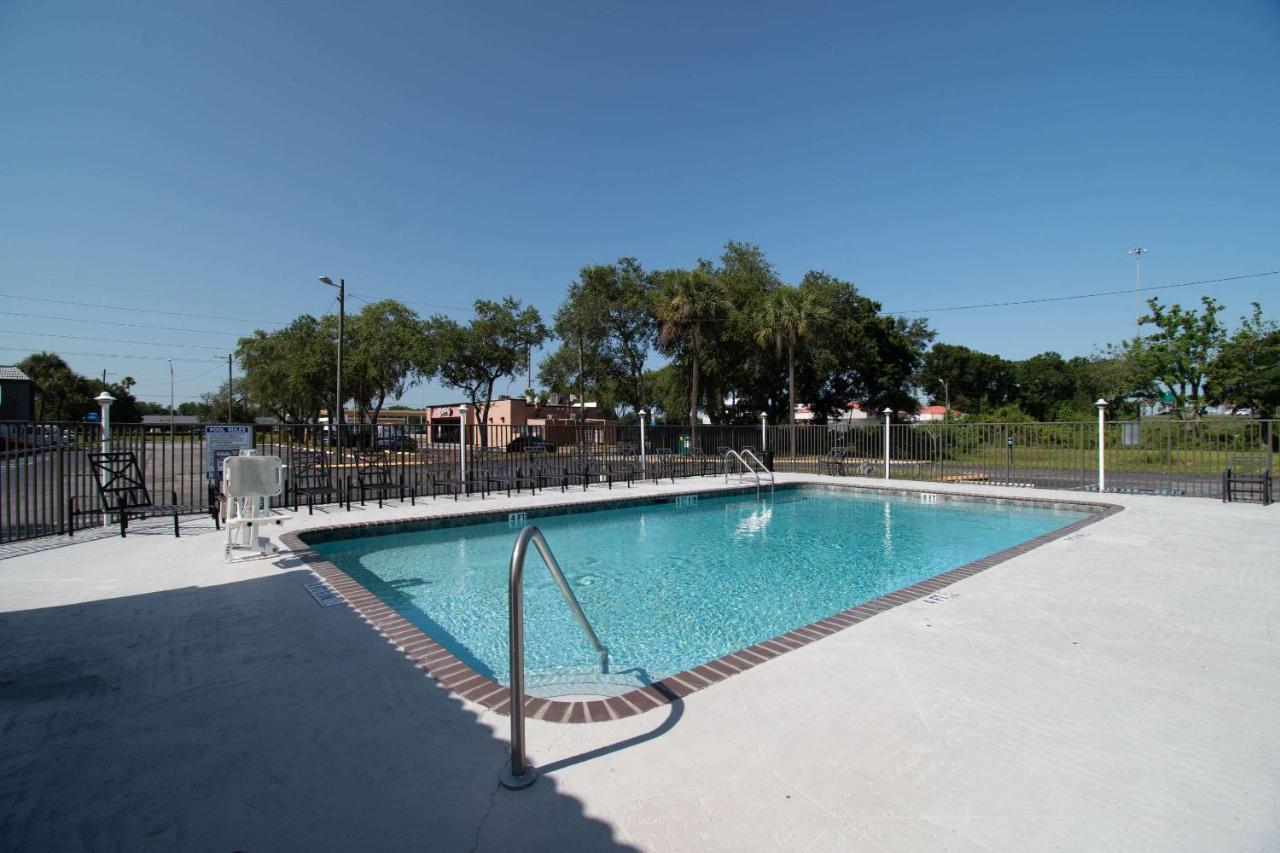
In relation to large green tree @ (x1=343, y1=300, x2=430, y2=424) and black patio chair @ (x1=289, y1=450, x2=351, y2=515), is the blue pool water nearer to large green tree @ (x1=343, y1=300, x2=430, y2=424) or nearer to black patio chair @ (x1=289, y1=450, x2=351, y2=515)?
black patio chair @ (x1=289, y1=450, x2=351, y2=515)

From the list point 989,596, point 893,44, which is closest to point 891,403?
point 893,44

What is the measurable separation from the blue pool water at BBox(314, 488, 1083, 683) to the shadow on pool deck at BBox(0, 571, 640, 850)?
4.99 feet

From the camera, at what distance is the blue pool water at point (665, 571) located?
17.0 ft

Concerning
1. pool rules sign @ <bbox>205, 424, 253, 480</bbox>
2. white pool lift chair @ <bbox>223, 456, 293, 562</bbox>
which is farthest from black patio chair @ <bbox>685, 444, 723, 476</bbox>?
white pool lift chair @ <bbox>223, 456, 293, 562</bbox>

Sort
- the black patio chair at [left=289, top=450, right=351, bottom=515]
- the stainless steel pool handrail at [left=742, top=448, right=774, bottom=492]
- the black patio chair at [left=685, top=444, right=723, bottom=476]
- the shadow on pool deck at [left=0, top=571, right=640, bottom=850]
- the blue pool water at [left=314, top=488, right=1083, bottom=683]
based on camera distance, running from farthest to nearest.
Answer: the black patio chair at [left=685, top=444, right=723, bottom=476], the stainless steel pool handrail at [left=742, top=448, right=774, bottom=492], the black patio chair at [left=289, top=450, right=351, bottom=515], the blue pool water at [left=314, top=488, right=1083, bottom=683], the shadow on pool deck at [left=0, top=571, right=640, bottom=850]

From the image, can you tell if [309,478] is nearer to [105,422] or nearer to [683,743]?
[105,422]

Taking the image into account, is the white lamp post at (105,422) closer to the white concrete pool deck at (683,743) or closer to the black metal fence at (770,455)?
the black metal fence at (770,455)

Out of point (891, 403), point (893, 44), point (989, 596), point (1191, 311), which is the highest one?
point (893, 44)

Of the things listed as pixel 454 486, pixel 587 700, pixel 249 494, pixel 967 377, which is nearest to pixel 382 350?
pixel 454 486

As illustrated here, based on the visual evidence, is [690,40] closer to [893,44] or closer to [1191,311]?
[893,44]

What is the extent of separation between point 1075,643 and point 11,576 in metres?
9.24

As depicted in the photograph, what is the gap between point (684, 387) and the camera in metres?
32.2

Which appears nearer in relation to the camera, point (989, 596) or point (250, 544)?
point (989, 596)

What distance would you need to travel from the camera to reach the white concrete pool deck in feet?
6.61
